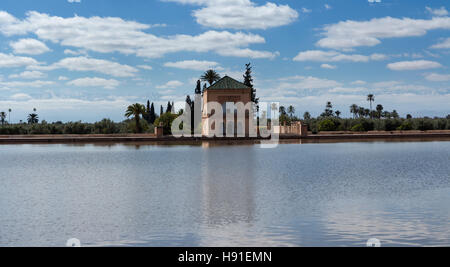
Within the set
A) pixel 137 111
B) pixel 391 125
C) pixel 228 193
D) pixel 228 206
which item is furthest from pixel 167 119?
pixel 228 206

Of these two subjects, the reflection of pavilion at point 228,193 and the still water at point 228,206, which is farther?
the reflection of pavilion at point 228,193

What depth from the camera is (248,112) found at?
4850 cm

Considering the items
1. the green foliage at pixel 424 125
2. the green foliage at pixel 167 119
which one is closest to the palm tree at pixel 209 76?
the green foliage at pixel 167 119

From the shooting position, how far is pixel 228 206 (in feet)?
35.9

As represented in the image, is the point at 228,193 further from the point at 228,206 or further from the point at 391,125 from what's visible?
the point at 391,125

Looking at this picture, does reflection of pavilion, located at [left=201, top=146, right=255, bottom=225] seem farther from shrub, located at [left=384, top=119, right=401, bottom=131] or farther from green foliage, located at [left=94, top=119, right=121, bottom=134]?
shrub, located at [left=384, top=119, right=401, bottom=131]

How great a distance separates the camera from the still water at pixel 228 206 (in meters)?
8.03

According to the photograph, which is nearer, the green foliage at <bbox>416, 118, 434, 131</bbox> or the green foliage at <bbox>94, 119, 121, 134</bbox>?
the green foliage at <bbox>94, 119, 121, 134</bbox>

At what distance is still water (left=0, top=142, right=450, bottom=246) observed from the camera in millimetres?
8031

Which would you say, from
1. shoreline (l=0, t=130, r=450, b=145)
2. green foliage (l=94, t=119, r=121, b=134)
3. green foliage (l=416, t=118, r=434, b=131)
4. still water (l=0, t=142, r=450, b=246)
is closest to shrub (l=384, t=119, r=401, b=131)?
green foliage (l=416, t=118, r=434, b=131)

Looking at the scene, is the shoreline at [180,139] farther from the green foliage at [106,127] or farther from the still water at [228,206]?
the still water at [228,206]
